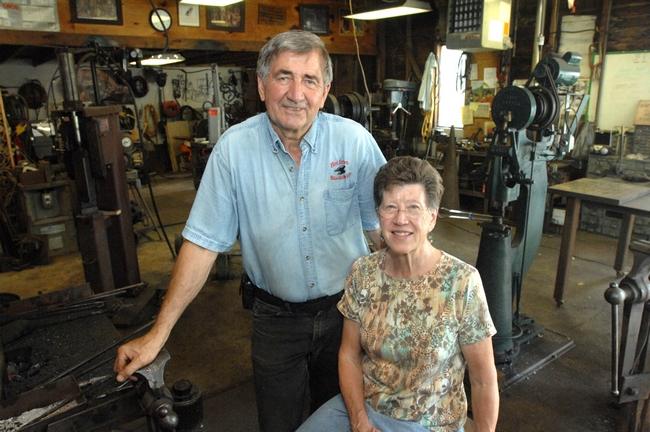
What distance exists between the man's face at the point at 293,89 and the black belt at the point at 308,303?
0.52 m

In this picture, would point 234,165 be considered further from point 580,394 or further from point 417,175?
point 580,394

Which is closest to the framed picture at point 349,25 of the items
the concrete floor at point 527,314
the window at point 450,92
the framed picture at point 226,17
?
the window at point 450,92

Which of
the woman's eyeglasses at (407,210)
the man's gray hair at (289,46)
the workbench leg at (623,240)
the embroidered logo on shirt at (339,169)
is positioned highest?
the man's gray hair at (289,46)

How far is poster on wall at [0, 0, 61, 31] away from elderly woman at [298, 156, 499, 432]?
12.9ft

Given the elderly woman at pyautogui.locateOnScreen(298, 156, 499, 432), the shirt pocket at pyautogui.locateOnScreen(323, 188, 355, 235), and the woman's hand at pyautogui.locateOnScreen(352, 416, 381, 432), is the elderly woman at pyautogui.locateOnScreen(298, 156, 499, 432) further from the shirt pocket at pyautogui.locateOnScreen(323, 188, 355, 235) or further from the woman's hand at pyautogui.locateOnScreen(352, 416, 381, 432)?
the shirt pocket at pyautogui.locateOnScreen(323, 188, 355, 235)

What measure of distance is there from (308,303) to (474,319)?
51cm

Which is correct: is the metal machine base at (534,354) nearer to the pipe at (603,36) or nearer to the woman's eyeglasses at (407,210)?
the woman's eyeglasses at (407,210)

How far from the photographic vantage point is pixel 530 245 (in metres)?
2.68

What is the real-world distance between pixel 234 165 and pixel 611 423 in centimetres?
206

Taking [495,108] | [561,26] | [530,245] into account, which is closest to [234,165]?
[495,108]

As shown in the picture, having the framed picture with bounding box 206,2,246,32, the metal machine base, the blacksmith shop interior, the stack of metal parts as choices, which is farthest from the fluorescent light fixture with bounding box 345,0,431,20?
the stack of metal parts

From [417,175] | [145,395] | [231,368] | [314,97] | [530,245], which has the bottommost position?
[231,368]

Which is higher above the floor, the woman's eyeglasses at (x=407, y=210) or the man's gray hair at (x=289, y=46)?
the man's gray hair at (x=289, y=46)

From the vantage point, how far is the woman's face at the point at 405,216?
1.27 meters
